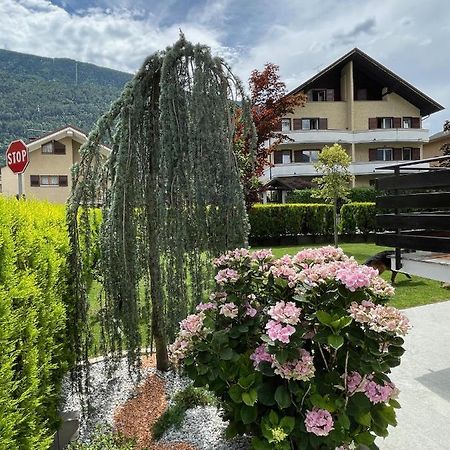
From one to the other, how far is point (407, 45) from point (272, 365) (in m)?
8.58

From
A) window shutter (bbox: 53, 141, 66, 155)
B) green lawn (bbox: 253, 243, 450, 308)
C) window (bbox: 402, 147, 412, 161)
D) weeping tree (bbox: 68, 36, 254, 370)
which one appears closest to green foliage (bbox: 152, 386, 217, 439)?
weeping tree (bbox: 68, 36, 254, 370)

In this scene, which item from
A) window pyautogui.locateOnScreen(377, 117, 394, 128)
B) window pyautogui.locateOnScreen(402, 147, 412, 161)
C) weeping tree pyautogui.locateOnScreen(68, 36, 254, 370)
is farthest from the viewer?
window pyautogui.locateOnScreen(402, 147, 412, 161)

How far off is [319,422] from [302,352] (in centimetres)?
35

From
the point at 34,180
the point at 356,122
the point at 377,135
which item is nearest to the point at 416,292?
the point at 377,135

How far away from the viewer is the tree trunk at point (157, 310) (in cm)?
320

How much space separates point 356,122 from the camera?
86.5 ft

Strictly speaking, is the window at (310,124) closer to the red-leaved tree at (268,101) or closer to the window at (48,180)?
the red-leaved tree at (268,101)

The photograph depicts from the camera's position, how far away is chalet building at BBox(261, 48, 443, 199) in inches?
983

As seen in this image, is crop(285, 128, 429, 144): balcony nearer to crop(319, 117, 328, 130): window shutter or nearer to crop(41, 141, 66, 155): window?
crop(319, 117, 328, 130): window shutter

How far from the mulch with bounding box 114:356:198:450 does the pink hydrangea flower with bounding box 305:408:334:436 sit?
89 cm

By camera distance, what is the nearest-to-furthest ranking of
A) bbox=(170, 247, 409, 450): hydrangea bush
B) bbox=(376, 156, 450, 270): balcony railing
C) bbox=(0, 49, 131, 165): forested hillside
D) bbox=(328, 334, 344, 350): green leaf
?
bbox=(328, 334, 344, 350): green leaf
bbox=(170, 247, 409, 450): hydrangea bush
bbox=(376, 156, 450, 270): balcony railing
bbox=(0, 49, 131, 165): forested hillside

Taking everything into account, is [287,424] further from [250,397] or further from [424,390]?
[424,390]

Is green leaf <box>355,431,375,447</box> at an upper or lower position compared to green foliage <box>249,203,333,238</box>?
lower

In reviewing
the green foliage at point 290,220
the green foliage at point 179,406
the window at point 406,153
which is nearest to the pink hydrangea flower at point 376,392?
the green foliage at point 179,406
